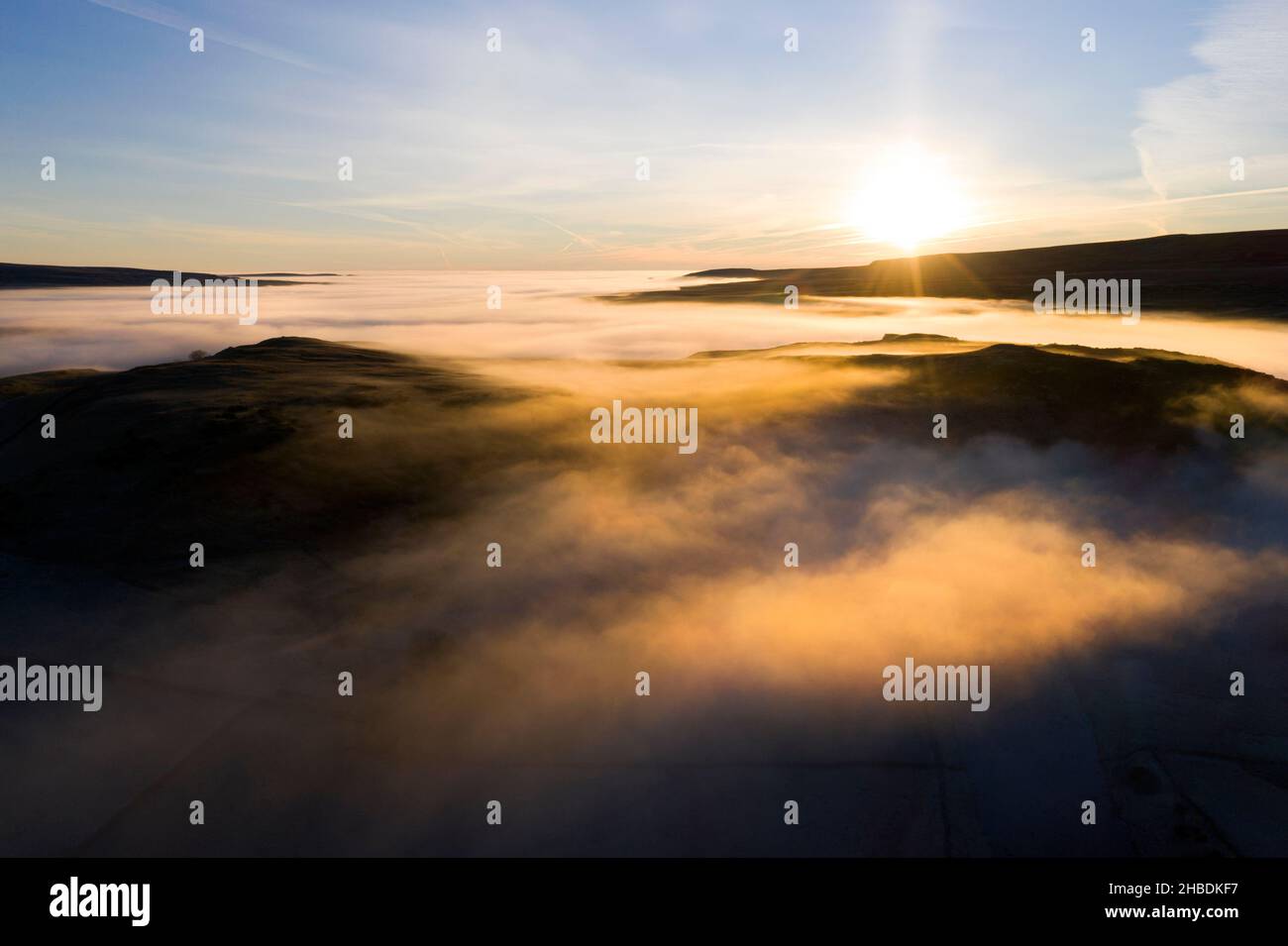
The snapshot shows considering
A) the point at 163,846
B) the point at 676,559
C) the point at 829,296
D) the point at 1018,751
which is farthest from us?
the point at 829,296

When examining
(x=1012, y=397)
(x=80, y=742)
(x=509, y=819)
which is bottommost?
(x=509, y=819)

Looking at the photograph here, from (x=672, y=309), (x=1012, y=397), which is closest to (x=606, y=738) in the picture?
(x=1012, y=397)

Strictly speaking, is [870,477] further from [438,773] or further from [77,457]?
[77,457]

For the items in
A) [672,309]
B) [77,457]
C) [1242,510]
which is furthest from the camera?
[672,309]

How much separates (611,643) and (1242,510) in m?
A: 13.9

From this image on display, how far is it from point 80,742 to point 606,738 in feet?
19.7

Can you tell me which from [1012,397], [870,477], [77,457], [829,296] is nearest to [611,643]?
[870,477]

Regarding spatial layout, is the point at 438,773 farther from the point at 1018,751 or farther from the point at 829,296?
the point at 829,296

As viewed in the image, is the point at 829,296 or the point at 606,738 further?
the point at 829,296

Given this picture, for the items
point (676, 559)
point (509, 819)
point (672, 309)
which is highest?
point (672, 309)

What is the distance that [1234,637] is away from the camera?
10.9 m

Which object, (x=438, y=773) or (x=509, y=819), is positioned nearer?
(x=509, y=819)

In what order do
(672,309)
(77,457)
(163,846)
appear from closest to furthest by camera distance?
(163,846)
(77,457)
(672,309)

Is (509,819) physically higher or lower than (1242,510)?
lower
